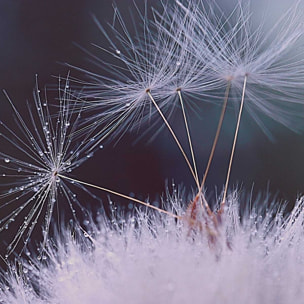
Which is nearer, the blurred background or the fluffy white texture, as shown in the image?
the fluffy white texture

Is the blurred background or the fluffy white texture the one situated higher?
the blurred background

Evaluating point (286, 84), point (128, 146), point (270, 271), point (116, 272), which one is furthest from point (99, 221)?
point (128, 146)

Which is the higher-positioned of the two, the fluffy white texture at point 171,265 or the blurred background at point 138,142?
the blurred background at point 138,142

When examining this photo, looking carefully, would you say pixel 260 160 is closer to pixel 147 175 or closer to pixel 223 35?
pixel 147 175

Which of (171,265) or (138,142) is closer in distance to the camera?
(171,265)
